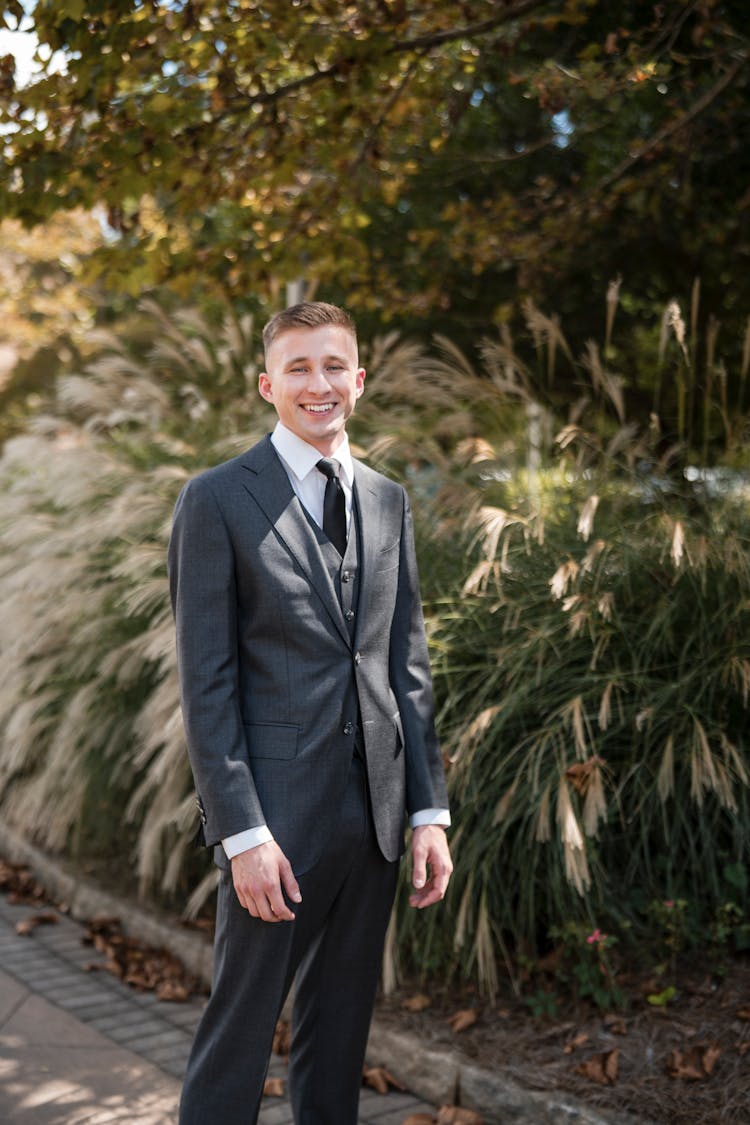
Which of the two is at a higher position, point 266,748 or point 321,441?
point 321,441

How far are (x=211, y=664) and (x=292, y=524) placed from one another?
13.3 inches

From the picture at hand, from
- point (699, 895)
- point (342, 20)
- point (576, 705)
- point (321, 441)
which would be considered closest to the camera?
point (321, 441)

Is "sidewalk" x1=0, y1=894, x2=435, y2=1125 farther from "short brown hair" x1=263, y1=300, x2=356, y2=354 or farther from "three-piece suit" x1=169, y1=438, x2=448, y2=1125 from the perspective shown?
"short brown hair" x1=263, y1=300, x2=356, y2=354

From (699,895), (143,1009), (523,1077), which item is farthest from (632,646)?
(143,1009)

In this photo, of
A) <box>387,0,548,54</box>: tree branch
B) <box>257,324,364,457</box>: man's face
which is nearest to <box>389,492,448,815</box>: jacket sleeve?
<box>257,324,364,457</box>: man's face

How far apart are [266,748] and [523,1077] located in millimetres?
1537

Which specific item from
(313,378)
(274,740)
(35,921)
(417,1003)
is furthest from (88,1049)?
(313,378)

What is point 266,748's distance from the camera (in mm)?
2307

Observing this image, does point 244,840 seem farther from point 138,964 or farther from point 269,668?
point 138,964

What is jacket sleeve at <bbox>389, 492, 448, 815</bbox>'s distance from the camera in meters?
2.54

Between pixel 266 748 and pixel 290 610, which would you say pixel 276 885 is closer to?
pixel 266 748

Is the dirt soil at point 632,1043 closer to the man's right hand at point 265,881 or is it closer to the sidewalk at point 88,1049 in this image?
the sidewalk at point 88,1049

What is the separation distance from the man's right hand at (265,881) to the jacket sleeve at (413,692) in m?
0.40

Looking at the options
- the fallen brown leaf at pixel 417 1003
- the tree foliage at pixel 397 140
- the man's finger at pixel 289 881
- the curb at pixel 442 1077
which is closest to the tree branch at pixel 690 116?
the tree foliage at pixel 397 140
